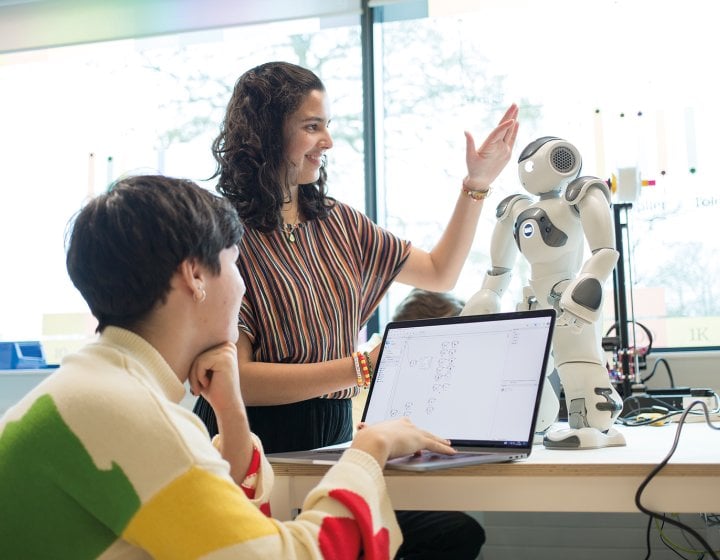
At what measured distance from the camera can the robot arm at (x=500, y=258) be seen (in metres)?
1.48

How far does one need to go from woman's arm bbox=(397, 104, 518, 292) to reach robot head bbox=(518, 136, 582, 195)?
93mm

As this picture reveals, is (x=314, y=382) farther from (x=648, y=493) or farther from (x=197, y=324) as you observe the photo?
(x=648, y=493)

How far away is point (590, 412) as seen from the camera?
132 centimetres

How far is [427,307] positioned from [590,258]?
3.91 feet

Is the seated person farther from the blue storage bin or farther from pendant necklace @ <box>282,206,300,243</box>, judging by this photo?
the blue storage bin

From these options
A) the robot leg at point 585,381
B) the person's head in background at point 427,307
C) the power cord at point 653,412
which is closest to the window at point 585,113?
the person's head in background at point 427,307

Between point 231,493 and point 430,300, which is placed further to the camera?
point 430,300

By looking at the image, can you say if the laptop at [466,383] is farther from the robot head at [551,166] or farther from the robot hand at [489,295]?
the robot head at [551,166]

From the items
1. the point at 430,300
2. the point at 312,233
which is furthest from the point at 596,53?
the point at 312,233

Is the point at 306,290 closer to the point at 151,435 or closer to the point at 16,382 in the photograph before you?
the point at 151,435

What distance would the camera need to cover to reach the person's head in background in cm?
250

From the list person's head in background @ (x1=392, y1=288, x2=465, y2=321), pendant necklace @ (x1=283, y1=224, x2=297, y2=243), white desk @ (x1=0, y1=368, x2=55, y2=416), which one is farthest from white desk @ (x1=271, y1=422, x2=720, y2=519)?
white desk @ (x1=0, y1=368, x2=55, y2=416)

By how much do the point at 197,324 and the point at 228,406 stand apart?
0.65ft

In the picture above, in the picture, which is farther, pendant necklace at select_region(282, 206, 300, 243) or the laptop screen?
pendant necklace at select_region(282, 206, 300, 243)
